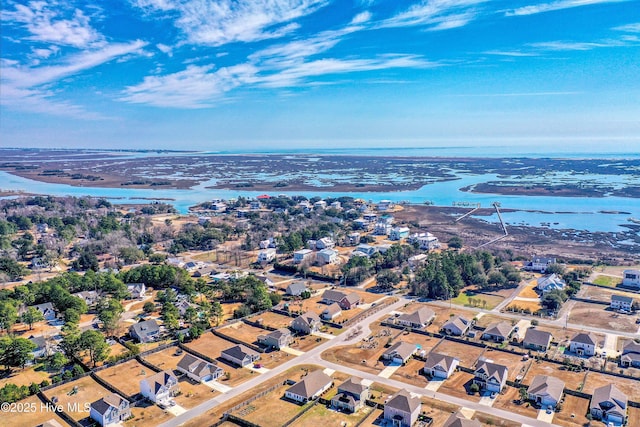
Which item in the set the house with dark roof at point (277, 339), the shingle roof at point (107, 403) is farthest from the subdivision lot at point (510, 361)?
the shingle roof at point (107, 403)

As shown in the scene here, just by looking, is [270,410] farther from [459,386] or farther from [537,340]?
[537,340]

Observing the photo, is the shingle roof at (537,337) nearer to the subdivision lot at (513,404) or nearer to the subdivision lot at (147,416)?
the subdivision lot at (513,404)

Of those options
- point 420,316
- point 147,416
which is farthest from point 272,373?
point 420,316

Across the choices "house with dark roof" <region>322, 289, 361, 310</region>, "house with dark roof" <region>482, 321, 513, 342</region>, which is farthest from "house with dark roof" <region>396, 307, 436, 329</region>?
"house with dark roof" <region>322, 289, 361, 310</region>

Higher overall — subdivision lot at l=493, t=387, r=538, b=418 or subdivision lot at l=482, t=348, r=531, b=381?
subdivision lot at l=493, t=387, r=538, b=418

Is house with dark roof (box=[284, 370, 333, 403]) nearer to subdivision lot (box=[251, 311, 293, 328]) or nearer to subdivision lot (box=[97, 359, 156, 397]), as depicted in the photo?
subdivision lot (box=[97, 359, 156, 397])

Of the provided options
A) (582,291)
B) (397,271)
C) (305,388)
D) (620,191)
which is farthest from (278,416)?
(620,191)

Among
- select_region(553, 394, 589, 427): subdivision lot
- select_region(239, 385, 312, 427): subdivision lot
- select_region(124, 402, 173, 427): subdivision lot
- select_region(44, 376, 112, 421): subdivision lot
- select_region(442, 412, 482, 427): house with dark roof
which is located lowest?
select_region(553, 394, 589, 427): subdivision lot
